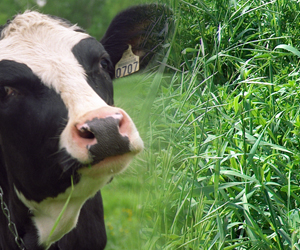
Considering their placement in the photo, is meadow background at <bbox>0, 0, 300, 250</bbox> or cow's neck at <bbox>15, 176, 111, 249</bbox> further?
cow's neck at <bbox>15, 176, 111, 249</bbox>

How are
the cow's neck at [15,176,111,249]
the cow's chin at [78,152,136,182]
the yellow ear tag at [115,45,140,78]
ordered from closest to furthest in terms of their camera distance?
the cow's chin at [78,152,136,182], the cow's neck at [15,176,111,249], the yellow ear tag at [115,45,140,78]

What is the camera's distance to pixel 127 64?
7.97 feet

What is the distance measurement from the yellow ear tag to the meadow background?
2.2 inches

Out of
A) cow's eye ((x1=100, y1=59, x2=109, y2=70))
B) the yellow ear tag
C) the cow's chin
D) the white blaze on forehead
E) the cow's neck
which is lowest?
the cow's neck

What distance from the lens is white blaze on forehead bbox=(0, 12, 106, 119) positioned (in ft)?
5.83

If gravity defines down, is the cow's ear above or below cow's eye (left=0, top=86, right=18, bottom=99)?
above

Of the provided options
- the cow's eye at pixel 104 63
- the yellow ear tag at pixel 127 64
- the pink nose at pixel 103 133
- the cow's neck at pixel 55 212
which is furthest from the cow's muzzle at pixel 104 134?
the yellow ear tag at pixel 127 64

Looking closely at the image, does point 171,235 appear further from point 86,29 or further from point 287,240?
point 86,29

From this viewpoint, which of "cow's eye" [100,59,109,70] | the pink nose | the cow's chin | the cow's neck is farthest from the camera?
"cow's eye" [100,59,109,70]

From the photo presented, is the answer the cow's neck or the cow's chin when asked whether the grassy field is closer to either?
the cow's chin

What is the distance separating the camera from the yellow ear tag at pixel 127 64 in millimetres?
2323

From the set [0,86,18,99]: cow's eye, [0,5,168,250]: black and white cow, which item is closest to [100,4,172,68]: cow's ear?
[0,5,168,250]: black and white cow

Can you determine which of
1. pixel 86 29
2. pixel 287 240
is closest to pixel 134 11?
pixel 86 29

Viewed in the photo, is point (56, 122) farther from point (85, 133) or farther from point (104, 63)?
point (104, 63)
